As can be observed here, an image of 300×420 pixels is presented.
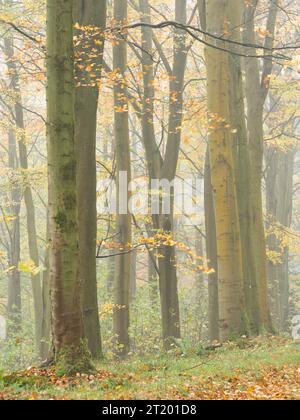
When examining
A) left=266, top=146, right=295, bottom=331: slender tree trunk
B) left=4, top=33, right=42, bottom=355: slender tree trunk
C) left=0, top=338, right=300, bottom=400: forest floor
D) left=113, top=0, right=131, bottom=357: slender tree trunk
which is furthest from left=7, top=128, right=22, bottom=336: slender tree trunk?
left=0, top=338, right=300, bottom=400: forest floor

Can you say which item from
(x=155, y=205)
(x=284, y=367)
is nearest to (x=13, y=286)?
(x=155, y=205)

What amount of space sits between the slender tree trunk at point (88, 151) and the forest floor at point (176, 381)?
973 mm

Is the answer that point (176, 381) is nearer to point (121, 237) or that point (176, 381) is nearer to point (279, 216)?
point (121, 237)

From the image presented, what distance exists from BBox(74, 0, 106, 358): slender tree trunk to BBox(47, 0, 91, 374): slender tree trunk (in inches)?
83.4

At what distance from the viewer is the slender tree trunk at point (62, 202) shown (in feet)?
22.6

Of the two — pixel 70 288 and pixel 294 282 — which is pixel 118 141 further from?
pixel 294 282

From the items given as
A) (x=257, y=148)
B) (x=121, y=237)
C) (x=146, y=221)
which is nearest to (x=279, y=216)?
(x=146, y=221)

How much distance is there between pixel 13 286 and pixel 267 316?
13.6 m

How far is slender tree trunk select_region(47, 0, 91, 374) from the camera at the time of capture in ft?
22.6

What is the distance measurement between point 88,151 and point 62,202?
2810 millimetres

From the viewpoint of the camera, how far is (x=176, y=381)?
688 cm

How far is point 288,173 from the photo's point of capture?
2709 centimetres

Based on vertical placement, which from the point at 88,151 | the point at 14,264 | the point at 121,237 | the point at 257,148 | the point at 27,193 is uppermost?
the point at 257,148

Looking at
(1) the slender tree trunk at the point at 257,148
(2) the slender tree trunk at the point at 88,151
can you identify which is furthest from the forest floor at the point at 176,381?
(1) the slender tree trunk at the point at 257,148
